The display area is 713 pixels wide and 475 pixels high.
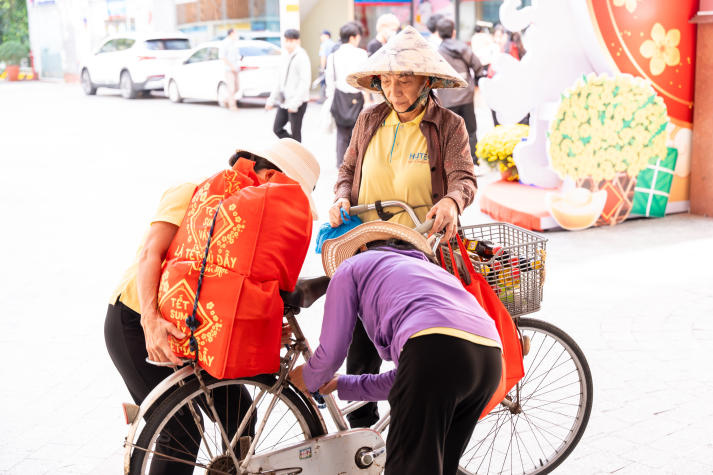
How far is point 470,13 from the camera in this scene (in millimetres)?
22562

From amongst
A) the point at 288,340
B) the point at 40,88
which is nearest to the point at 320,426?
the point at 288,340

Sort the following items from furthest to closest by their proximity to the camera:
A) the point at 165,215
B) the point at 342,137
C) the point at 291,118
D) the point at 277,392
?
the point at 291,118, the point at 342,137, the point at 277,392, the point at 165,215

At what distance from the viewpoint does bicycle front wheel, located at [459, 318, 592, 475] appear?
331 centimetres

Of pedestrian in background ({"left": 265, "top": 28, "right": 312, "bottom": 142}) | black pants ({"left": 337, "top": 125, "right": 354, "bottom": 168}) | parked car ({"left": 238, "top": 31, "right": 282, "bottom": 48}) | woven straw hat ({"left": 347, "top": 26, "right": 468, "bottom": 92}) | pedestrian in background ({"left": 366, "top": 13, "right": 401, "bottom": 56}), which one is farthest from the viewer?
parked car ({"left": 238, "top": 31, "right": 282, "bottom": 48})

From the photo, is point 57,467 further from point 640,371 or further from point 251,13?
point 251,13

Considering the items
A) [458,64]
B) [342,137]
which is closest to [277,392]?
[342,137]

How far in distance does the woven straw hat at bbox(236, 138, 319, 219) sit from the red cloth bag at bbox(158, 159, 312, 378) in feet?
0.45

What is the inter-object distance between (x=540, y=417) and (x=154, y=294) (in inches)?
76.9

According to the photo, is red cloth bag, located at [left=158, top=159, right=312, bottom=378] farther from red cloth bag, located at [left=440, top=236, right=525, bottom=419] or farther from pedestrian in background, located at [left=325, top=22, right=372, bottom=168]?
pedestrian in background, located at [left=325, top=22, right=372, bottom=168]

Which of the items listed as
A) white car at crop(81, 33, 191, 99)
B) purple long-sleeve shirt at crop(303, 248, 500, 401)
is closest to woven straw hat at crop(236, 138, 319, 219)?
purple long-sleeve shirt at crop(303, 248, 500, 401)

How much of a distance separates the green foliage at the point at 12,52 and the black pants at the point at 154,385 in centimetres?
3445

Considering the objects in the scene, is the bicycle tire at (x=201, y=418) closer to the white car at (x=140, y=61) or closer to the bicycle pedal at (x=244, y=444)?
the bicycle pedal at (x=244, y=444)

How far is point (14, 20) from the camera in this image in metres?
36.7

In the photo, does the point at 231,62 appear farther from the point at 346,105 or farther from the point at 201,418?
the point at 201,418
